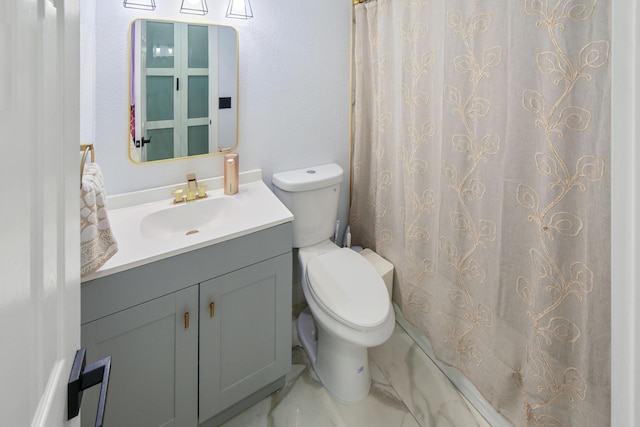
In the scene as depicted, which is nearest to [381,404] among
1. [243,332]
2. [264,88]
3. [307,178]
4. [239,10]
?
[243,332]

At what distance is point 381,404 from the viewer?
166 cm

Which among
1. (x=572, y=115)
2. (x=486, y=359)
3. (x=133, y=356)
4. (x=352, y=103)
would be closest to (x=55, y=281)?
(x=133, y=356)

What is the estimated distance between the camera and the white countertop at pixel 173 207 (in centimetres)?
118

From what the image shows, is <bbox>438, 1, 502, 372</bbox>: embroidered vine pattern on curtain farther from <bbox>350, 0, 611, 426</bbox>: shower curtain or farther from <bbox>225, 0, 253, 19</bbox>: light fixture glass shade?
<bbox>225, 0, 253, 19</bbox>: light fixture glass shade

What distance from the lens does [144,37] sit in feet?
4.92

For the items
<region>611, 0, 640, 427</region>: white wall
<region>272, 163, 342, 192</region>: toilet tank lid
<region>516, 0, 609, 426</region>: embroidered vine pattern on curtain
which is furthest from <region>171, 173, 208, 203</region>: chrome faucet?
<region>611, 0, 640, 427</region>: white wall

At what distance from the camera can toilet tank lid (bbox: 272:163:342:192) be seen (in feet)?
6.02

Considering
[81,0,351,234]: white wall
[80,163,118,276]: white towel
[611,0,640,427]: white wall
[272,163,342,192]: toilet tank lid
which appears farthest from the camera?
[272,163,342,192]: toilet tank lid

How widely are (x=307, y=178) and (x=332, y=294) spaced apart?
0.62 meters

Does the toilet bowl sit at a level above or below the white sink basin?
below

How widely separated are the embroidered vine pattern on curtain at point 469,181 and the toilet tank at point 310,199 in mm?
634

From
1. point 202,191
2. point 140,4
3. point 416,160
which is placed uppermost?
point 140,4

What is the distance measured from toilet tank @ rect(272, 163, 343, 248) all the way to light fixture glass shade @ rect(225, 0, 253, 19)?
0.78 m

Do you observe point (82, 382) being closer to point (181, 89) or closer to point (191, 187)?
point (191, 187)
